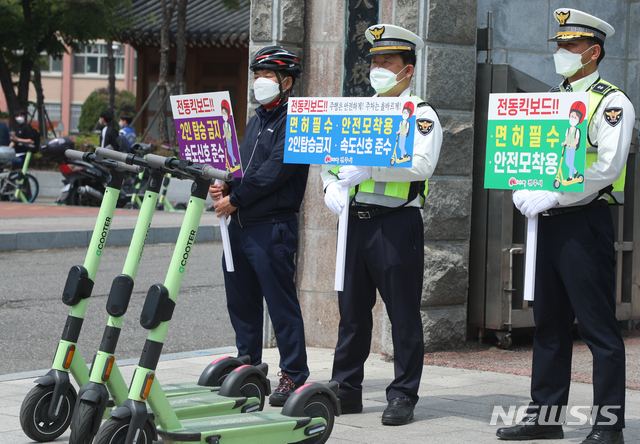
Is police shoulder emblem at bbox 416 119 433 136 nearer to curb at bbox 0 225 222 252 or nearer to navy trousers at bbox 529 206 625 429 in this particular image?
navy trousers at bbox 529 206 625 429

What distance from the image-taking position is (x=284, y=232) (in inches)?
195

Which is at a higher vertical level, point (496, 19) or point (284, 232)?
point (496, 19)

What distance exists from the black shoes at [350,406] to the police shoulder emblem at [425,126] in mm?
1545

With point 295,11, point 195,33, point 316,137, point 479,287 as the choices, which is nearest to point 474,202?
point 479,287

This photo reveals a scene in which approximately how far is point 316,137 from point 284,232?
704mm

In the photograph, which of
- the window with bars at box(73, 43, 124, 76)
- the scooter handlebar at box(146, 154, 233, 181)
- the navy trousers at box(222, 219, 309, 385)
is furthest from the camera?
the window with bars at box(73, 43, 124, 76)

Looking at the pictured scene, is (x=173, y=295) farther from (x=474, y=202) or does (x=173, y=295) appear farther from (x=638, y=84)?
(x=638, y=84)

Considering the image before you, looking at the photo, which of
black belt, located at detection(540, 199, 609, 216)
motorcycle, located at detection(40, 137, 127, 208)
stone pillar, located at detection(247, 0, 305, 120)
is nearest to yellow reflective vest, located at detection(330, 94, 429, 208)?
black belt, located at detection(540, 199, 609, 216)

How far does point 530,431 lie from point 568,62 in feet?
6.00

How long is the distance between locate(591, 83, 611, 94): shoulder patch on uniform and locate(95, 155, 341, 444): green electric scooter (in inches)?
72.1

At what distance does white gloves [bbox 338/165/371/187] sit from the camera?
448cm

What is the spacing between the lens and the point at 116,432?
3428 mm

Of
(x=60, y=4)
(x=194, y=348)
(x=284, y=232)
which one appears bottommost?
(x=194, y=348)

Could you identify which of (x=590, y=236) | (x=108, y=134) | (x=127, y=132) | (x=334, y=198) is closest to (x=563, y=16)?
(x=590, y=236)
